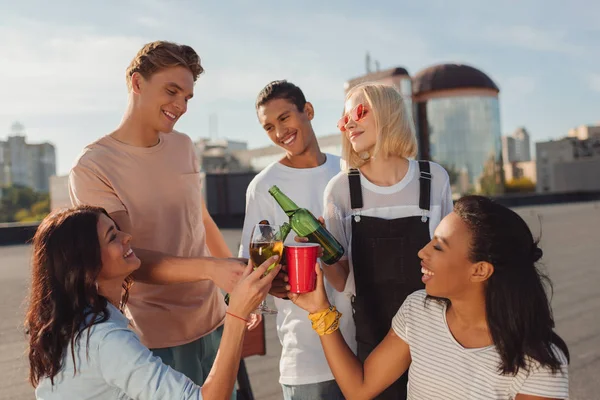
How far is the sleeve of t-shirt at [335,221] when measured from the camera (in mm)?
2279

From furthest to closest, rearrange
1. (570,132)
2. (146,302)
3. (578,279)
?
(570,132)
(578,279)
(146,302)

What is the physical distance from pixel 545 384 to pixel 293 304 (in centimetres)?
108

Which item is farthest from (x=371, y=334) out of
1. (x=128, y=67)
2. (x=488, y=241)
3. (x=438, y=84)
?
(x=438, y=84)

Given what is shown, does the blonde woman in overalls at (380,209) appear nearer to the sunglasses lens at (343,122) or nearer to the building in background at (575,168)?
the sunglasses lens at (343,122)

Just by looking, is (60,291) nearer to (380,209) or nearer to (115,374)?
(115,374)

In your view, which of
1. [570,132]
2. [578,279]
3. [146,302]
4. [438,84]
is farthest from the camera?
[570,132]

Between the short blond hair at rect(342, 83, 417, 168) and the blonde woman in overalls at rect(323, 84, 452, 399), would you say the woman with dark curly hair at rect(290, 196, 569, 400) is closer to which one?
the blonde woman in overalls at rect(323, 84, 452, 399)

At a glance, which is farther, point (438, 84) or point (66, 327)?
point (438, 84)

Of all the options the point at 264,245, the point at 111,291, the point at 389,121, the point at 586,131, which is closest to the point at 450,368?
the point at 264,245

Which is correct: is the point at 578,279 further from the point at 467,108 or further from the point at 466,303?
the point at 467,108

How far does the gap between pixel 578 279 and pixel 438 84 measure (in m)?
30.2

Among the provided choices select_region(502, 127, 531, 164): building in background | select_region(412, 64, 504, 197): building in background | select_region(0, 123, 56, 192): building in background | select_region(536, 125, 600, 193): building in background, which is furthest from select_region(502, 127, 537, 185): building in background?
select_region(0, 123, 56, 192): building in background

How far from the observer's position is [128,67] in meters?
2.46

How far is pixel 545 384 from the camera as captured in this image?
1.73m
